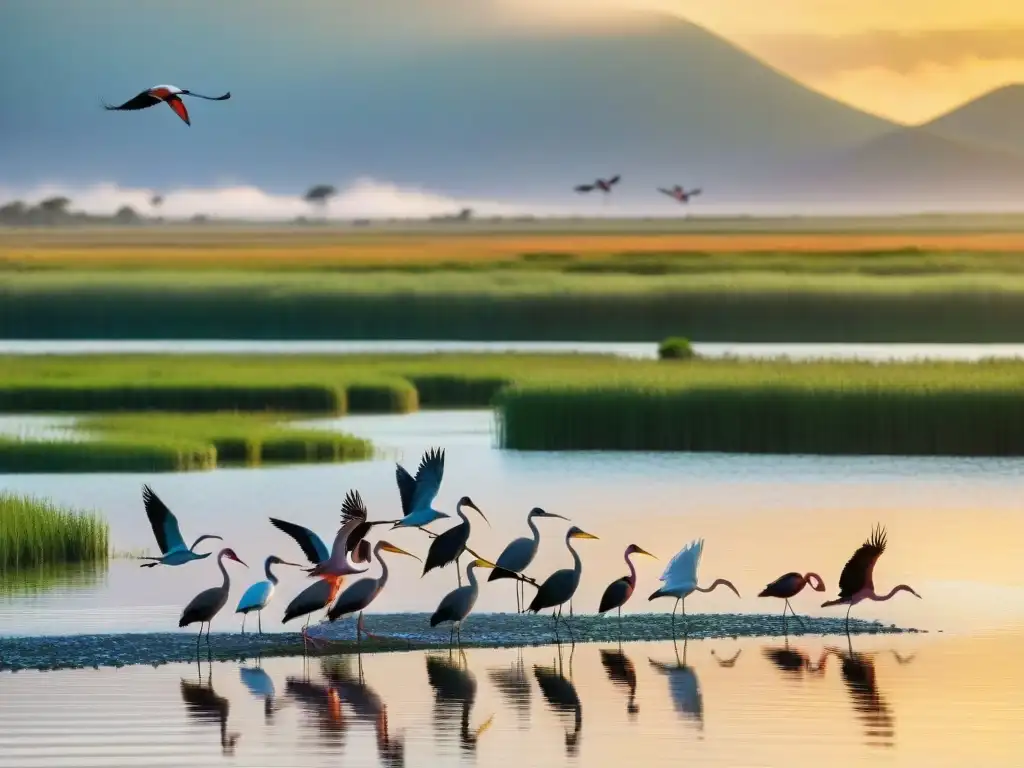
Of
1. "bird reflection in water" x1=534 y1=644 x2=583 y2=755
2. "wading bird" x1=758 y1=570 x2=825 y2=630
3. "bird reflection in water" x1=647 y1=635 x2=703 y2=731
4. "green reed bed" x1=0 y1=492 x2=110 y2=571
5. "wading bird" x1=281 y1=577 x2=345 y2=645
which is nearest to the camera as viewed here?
"bird reflection in water" x1=534 y1=644 x2=583 y2=755

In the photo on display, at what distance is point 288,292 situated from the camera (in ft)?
325

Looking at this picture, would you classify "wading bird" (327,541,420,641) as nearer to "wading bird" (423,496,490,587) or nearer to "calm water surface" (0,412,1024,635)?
"wading bird" (423,496,490,587)

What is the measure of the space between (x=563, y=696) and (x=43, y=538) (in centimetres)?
970

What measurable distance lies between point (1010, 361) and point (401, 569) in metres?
26.6

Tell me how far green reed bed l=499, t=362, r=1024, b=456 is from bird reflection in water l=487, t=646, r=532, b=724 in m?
21.0

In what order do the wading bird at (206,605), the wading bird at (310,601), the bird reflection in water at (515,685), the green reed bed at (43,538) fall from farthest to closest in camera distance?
the green reed bed at (43,538) → the wading bird at (310,601) → the wading bird at (206,605) → the bird reflection in water at (515,685)

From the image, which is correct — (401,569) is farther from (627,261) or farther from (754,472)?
(627,261)

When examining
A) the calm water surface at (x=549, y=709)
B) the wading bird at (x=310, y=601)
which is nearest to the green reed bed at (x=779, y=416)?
the calm water surface at (x=549, y=709)

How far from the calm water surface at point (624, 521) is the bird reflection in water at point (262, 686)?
8.46 ft

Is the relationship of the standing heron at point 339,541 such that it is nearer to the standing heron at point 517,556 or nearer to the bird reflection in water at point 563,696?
the standing heron at point 517,556

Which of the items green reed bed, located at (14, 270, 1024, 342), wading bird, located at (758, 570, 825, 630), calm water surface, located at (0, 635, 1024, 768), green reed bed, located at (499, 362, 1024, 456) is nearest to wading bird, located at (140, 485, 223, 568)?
calm water surface, located at (0, 635, 1024, 768)

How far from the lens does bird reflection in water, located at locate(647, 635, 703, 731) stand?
62.9ft

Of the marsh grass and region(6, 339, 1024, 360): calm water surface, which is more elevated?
region(6, 339, 1024, 360): calm water surface

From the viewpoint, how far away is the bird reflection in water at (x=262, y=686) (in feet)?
63.0
